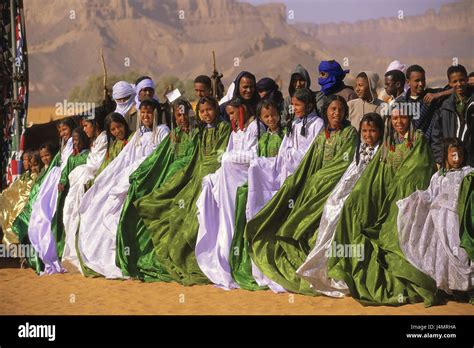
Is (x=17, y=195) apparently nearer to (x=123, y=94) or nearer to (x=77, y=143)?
(x=77, y=143)

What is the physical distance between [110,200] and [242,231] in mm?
2002

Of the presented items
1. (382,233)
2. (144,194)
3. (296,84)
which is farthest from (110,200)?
(382,233)

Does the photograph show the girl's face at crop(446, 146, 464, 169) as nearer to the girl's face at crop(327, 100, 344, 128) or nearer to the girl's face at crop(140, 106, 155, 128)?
the girl's face at crop(327, 100, 344, 128)

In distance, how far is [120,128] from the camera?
10.9 metres

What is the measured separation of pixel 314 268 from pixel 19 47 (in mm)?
6813

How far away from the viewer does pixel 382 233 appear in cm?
838

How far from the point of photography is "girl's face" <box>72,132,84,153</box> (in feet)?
37.5

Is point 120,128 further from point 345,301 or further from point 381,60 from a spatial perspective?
point 381,60

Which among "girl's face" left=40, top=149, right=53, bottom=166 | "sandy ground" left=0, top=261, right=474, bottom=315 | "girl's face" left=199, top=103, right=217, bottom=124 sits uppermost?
"girl's face" left=199, top=103, right=217, bottom=124

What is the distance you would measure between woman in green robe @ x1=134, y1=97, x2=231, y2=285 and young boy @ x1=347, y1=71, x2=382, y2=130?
1382mm

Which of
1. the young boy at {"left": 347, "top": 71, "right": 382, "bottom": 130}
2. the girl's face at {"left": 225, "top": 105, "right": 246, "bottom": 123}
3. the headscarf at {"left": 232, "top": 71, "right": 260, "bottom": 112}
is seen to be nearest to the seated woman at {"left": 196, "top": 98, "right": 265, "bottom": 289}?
the girl's face at {"left": 225, "top": 105, "right": 246, "bottom": 123}

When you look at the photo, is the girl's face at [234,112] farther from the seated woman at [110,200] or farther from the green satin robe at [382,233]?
the green satin robe at [382,233]

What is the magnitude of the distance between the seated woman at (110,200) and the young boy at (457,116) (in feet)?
10.7
